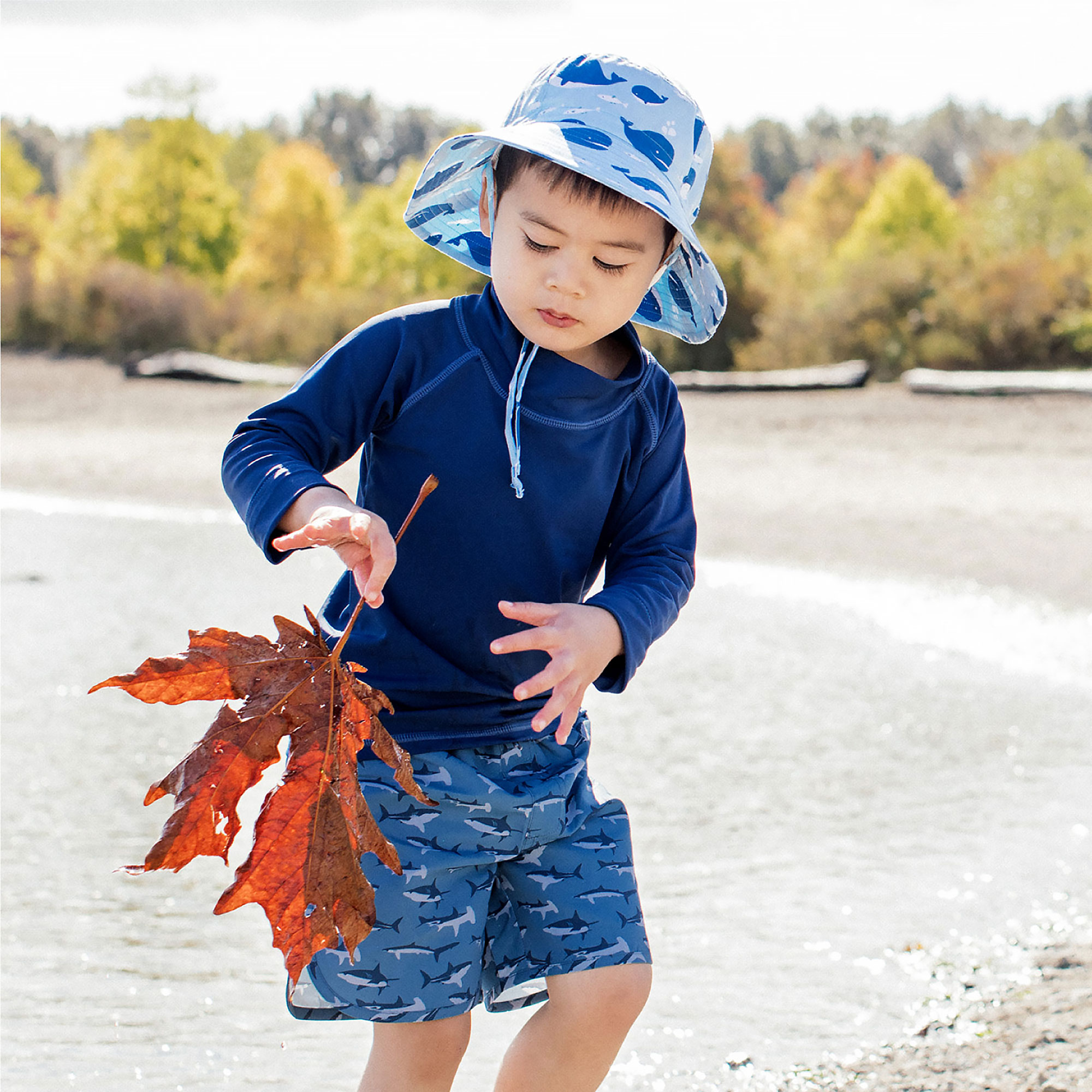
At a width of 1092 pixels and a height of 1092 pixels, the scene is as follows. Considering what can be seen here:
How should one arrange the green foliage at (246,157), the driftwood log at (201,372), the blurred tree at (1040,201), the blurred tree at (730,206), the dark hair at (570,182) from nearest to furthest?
the dark hair at (570,182) < the driftwood log at (201,372) < the blurred tree at (730,206) < the blurred tree at (1040,201) < the green foliage at (246,157)

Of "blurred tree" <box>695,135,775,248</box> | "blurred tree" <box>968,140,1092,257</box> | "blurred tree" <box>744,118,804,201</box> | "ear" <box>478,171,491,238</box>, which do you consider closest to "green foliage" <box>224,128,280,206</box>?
"blurred tree" <box>695,135,775,248</box>

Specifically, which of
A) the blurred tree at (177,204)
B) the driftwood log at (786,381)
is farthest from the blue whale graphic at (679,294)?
the blurred tree at (177,204)

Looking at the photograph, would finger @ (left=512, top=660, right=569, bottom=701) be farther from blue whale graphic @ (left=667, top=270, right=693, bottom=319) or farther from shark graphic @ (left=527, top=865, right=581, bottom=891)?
blue whale graphic @ (left=667, top=270, right=693, bottom=319)

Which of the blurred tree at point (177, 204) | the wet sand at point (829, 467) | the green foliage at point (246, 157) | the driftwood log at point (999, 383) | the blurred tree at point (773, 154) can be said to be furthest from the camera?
the blurred tree at point (773, 154)

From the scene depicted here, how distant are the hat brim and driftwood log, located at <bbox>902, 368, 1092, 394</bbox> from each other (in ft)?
41.7

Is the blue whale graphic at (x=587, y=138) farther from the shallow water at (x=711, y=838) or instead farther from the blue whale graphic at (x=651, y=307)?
the shallow water at (x=711, y=838)

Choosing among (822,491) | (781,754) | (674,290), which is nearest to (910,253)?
(822,491)

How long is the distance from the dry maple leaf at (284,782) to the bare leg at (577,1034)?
30 cm

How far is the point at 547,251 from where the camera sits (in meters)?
1.74

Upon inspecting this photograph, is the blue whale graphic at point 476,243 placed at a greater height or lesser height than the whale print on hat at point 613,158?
lesser

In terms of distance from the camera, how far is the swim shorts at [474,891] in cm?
171

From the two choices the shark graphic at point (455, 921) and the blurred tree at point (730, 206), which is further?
the blurred tree at point (730, 206)

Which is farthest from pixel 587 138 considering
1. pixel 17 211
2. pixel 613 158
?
pixel 17 211

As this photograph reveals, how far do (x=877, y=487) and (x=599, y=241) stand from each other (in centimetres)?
847
